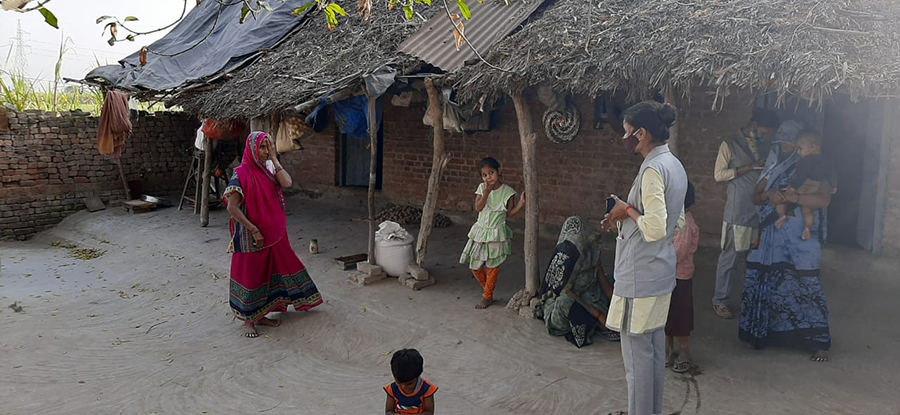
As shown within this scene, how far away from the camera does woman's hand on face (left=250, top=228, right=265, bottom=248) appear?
17.2 ft

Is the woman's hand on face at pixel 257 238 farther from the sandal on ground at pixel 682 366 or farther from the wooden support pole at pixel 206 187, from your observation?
the wooden support pole at pixel 206 187

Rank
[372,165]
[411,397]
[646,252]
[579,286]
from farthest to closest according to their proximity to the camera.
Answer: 1. [372,165]
2. [579,286]
3. [646,252]
4. [411,397]

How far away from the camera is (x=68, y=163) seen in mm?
11430

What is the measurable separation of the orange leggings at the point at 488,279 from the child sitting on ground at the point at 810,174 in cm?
247

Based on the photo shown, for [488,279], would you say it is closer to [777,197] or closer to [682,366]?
[682,366]

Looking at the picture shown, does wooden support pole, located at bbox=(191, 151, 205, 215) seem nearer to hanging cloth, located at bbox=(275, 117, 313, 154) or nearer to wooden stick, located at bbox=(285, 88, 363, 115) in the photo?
hanging cloth, located at bbox=(275, 117, 313, 154)

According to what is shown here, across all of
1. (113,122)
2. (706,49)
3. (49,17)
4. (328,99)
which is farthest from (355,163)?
(49,17)

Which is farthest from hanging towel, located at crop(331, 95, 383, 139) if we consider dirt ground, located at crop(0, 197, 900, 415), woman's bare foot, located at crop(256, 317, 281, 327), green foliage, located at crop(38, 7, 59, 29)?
green foliage, located at crop(38, 7, 59, 29)

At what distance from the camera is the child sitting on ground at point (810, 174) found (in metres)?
4.34

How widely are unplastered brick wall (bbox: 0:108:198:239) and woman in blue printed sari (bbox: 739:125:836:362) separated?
1002 cm

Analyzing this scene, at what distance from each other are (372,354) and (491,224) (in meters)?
1.54

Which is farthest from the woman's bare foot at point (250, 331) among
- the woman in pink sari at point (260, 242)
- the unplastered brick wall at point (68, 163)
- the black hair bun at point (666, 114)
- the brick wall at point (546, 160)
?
the unplastered brick wall at point (68, 163)

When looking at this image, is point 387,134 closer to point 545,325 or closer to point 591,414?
point 545,325

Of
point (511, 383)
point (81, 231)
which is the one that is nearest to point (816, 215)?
point (511, 383)
